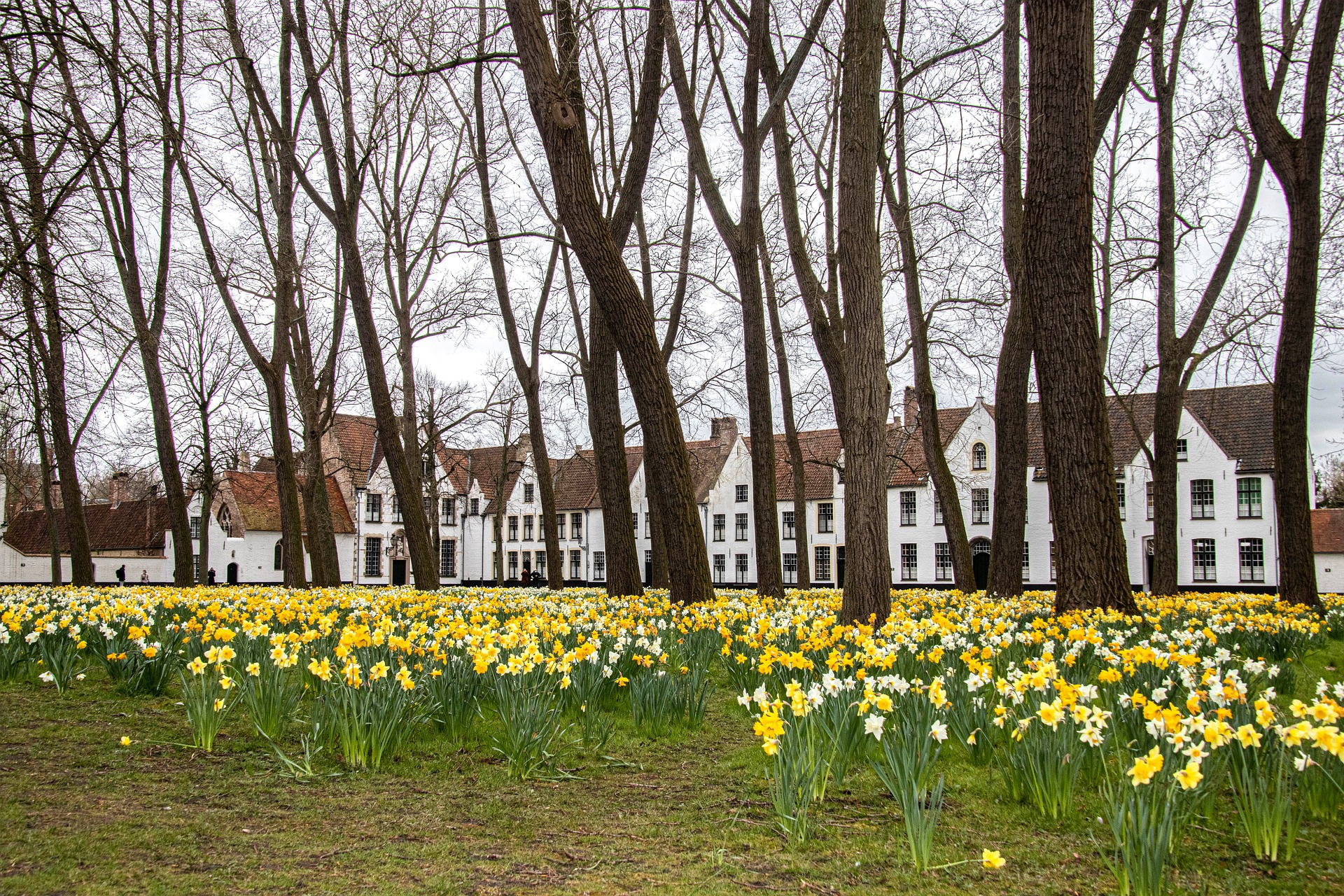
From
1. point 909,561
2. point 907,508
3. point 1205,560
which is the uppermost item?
point 907,508

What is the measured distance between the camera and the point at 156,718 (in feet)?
15.1

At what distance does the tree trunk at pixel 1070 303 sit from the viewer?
7.84 metres

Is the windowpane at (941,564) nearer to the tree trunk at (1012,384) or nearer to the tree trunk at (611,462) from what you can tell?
the tree trunk at (1012,384)

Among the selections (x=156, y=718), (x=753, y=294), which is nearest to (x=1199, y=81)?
(x=753, y=294)

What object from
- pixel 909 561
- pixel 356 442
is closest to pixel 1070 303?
pixel 909 561

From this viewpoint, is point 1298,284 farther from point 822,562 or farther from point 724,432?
point 724,432

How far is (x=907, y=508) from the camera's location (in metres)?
41.5

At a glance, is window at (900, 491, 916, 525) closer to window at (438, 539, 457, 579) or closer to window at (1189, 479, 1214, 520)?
window at (1189, 479, 1214, 520)

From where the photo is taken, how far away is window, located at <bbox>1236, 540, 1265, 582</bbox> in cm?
3534

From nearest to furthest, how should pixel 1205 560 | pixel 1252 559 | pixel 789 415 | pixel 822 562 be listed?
pixel 789 415 < pixel 1252 559 < pixel 1205 560 < pixel 822 562

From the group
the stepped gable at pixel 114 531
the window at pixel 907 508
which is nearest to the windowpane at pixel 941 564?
the window at pixel 907 508

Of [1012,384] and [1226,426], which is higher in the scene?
[1226,426]

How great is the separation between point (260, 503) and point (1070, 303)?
4567cm

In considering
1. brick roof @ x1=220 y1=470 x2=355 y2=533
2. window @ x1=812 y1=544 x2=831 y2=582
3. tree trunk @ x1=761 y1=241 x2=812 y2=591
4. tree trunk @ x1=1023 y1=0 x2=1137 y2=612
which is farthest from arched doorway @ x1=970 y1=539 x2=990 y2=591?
tree trunk @ x1=1023 y1=0 x2=1137 y2=612
